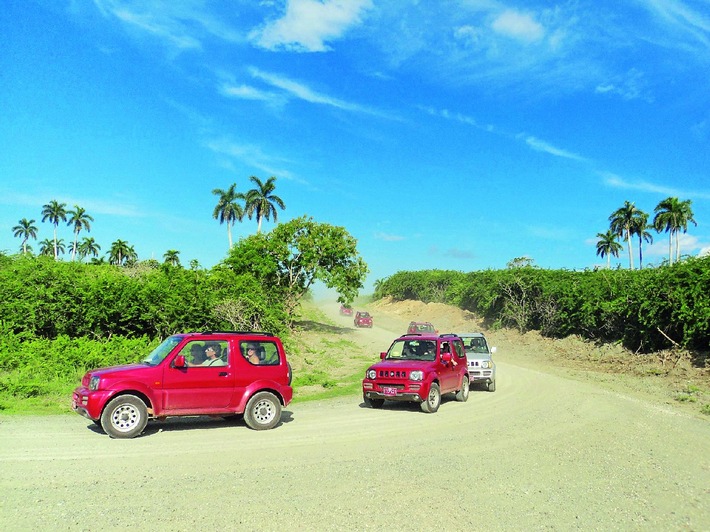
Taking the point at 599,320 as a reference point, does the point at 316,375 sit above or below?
below

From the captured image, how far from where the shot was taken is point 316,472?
753cm

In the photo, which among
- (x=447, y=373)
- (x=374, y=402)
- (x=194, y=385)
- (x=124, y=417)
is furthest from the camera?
(x=447, y=373)

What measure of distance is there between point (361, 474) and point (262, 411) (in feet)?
12.7

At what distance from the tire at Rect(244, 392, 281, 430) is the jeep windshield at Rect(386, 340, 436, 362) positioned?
4.52 meters

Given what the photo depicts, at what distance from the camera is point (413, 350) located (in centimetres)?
1442

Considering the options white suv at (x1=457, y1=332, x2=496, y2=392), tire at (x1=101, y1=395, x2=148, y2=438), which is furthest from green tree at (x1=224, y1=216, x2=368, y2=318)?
tire at (x1=101, y1=395, x2=148, y2=438)

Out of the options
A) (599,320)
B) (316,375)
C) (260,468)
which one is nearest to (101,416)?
(260,468)

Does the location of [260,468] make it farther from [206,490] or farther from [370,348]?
[370,348]

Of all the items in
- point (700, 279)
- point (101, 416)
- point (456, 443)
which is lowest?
point (456, 443)

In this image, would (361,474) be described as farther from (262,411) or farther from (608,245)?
(608,245)

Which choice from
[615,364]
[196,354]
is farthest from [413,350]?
[615,364]

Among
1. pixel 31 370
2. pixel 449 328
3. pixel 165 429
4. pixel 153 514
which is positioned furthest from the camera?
pixel 449 328

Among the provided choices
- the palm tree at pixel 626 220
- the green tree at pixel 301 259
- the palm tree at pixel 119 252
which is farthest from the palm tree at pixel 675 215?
the palm tree at pixel 119 252

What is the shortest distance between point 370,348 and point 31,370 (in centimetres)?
2029
